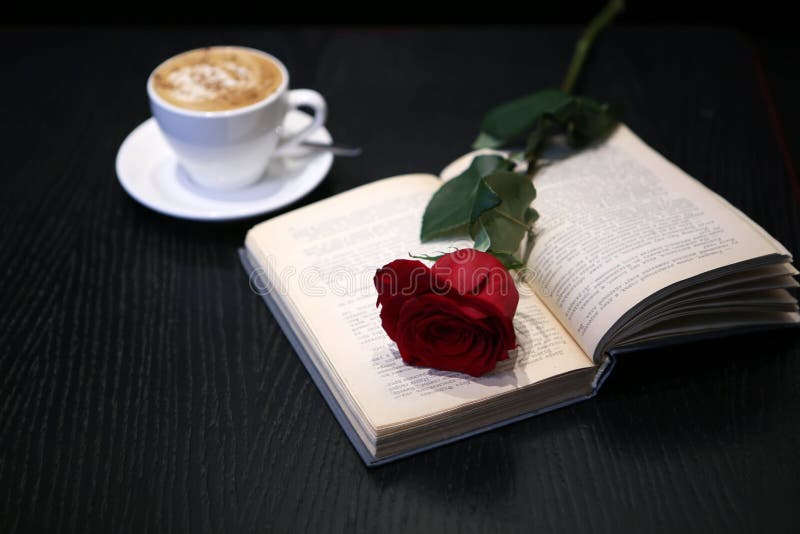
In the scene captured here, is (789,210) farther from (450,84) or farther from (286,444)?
(286,444)

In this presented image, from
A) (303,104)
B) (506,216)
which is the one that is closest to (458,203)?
(506,216)

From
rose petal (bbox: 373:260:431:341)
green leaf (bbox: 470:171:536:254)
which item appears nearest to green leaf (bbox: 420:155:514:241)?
green leaf (bbox: 470:171:536:254)

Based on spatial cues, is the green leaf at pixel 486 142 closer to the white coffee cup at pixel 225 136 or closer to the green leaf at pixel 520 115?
the green leaf at pixel 520 115

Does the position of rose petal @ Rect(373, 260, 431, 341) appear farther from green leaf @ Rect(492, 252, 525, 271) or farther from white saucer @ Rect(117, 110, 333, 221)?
white saucer @ Rect(117, 110, 333, 221)

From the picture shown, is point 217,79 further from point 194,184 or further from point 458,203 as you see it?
point 458,203

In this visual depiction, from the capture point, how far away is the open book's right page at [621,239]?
0.58 meters

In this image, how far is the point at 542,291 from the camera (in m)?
0.63

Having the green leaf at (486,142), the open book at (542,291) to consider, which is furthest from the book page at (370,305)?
the green leaf at (486,142)

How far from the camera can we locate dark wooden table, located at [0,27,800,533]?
21.0 inches

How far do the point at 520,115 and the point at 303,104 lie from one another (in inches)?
9.5

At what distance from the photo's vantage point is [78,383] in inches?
24.2

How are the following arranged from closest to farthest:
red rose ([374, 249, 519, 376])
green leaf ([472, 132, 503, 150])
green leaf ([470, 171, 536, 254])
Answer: red rose ([374, 249, 519, 376])
green leaf ([470, 171, 536, 254])
green leaf ([472, 132, 503, 150])

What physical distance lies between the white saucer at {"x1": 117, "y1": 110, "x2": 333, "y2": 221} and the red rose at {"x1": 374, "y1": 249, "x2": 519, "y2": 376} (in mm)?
275

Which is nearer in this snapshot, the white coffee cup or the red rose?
the red rose
